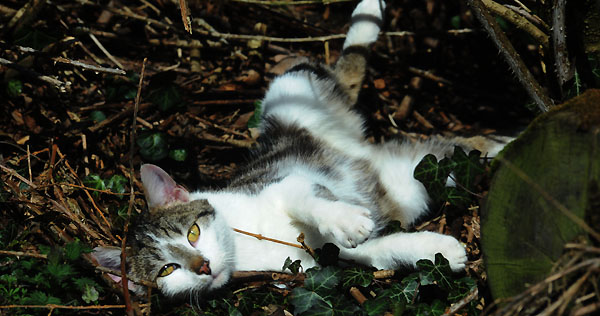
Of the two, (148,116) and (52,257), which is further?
(148,116)

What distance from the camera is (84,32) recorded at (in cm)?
303

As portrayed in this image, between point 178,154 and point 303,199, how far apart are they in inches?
41.9

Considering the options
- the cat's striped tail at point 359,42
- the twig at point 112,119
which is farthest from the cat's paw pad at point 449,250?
the twig at point 112,119

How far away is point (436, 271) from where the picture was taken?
189 centimetres

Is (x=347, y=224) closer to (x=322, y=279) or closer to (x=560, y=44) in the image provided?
(x=322, y=279)

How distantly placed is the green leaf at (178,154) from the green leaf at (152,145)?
86mm

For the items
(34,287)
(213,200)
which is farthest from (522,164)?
(34,287)

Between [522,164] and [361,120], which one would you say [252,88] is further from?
[522,164]

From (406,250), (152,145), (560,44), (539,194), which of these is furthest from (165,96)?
(539,194)

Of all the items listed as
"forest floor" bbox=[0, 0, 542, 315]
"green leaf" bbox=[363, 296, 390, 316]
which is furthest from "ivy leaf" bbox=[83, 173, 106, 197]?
"green leaf" bbox=[363, 296, 390, 316]

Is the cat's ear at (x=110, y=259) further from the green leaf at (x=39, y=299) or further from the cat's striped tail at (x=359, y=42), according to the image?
the cat's striped tail at (x=359, y=42)

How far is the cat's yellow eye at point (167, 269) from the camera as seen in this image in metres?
2.10

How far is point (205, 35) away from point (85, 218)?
1.41 m

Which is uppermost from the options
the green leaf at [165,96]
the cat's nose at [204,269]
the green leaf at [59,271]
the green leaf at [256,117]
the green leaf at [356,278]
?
the green leaf at [165,96]
